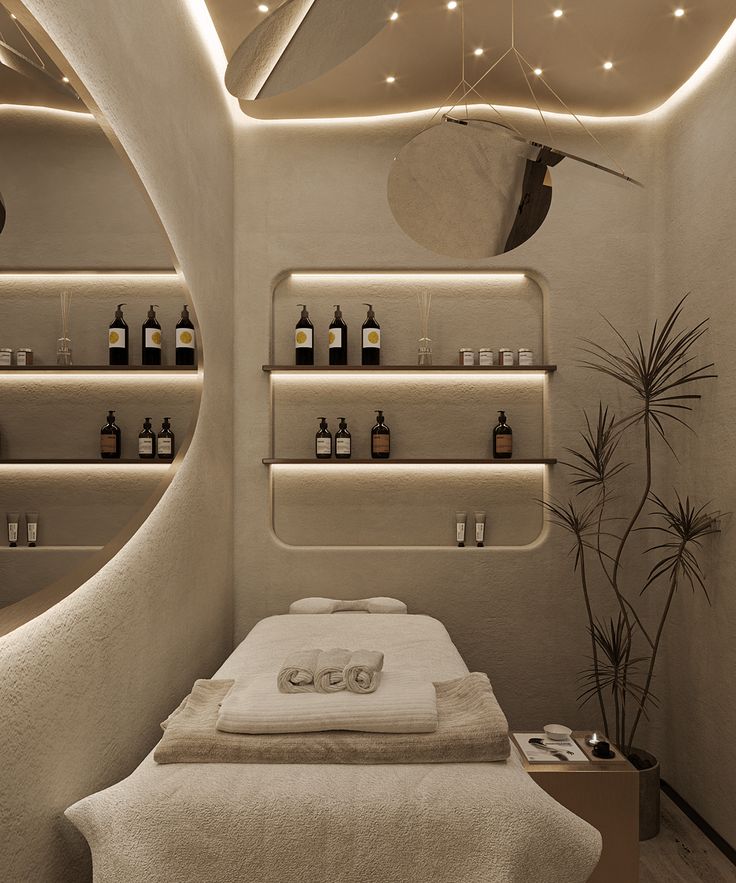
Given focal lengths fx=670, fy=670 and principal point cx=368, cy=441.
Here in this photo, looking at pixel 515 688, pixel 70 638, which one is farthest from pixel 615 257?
pixel 70 638

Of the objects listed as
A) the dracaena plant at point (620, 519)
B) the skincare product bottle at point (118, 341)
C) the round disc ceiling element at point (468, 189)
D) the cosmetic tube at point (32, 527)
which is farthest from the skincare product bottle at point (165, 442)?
the dracaena plant at point (620, 519)

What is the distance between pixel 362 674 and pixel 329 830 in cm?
41

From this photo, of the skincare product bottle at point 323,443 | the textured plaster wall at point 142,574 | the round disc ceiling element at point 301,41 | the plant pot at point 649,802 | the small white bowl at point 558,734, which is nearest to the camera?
the round disc ceiling element at point 301,41

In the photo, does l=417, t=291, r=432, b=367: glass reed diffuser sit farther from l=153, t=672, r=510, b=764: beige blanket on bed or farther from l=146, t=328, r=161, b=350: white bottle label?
l=153, t=672, r=510, b=764: beige blanket on bed

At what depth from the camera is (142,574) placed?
6.08 feet

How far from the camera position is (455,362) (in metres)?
3.31

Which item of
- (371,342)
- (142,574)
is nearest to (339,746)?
(142,574)

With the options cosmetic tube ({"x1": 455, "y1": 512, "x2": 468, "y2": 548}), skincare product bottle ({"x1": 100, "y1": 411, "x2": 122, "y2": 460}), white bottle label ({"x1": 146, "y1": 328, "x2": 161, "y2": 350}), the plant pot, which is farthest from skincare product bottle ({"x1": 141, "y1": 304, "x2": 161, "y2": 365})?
the plant pot

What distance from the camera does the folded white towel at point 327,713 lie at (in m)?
1.52

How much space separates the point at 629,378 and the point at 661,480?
1.64 feet

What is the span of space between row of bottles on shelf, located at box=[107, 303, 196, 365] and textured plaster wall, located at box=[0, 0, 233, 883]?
0.95ft

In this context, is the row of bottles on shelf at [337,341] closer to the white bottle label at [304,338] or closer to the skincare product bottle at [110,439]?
the white bottle label at [304,338]

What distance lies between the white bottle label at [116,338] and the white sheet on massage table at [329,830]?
0.95m

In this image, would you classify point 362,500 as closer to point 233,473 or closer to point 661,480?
point 233,473
